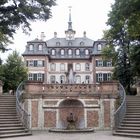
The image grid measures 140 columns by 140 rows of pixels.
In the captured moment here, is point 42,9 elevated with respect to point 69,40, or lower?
lower

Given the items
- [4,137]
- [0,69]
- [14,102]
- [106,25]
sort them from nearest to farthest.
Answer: [4,137]
[14,102]
[106,25]
[0,69]

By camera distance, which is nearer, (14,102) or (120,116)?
(120,116)

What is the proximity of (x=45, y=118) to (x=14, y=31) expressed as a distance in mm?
8362

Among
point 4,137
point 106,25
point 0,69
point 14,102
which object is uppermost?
point 106,25

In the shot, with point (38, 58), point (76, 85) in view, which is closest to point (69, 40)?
point (38, 58)

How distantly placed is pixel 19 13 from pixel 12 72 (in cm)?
2571

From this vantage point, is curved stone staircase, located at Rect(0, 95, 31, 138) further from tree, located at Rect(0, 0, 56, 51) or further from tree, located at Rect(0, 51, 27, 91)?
tree, located at Rect(0, 51, 27, 91)

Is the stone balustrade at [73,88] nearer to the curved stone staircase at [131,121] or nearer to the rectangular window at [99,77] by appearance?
the curved stone staircase at [131,121]

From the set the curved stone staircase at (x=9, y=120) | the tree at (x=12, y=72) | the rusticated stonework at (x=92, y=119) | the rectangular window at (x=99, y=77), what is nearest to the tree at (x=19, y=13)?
the curved stone staircase at (x=9, y=120)

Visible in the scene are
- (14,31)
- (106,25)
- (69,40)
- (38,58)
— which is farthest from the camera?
(69,40)

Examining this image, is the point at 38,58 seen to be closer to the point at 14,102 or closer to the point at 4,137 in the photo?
the point at 14,102

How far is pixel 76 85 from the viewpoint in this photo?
1099 inches

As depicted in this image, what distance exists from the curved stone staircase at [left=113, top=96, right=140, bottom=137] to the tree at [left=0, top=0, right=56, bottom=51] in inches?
335

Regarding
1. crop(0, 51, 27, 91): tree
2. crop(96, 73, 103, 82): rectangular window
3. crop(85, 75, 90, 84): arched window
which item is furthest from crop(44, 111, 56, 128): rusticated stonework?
crop(85, 75, 90, 84): arched window
